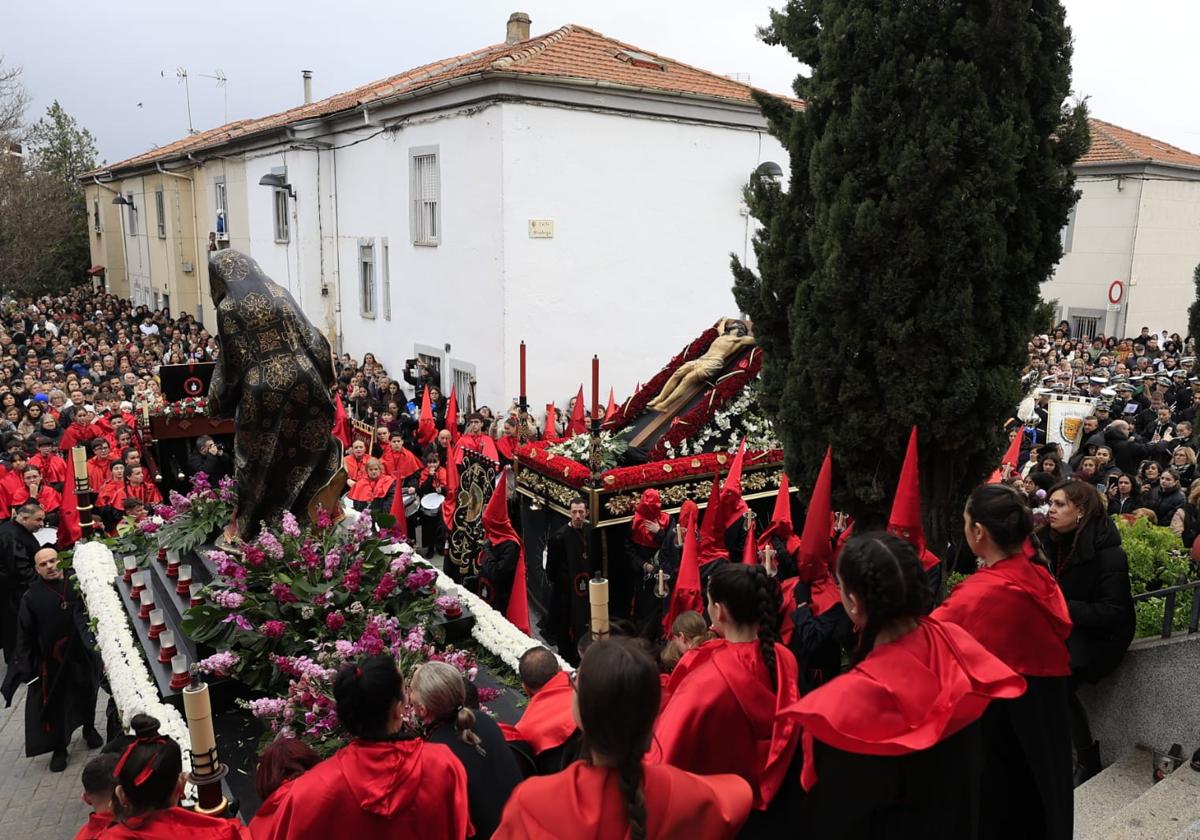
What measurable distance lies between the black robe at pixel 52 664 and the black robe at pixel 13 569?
987 mm

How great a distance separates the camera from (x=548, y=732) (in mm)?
3357

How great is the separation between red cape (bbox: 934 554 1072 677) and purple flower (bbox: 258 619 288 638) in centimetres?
371

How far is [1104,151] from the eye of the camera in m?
22.6

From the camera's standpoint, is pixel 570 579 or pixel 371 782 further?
pixel 570 579

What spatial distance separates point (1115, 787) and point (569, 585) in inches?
166

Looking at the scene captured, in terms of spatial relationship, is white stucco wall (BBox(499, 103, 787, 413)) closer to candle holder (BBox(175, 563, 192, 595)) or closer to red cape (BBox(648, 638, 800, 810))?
candle holder (BBox(175, 563, 192, 595))

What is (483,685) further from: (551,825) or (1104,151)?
(1104,151)

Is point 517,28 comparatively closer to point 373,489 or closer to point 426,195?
point 426,195

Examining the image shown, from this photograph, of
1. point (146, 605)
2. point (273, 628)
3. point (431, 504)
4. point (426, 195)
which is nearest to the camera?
point (273, 628)

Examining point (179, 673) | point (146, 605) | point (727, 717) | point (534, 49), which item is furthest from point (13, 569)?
point (534, 49)

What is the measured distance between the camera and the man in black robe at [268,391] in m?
6.09

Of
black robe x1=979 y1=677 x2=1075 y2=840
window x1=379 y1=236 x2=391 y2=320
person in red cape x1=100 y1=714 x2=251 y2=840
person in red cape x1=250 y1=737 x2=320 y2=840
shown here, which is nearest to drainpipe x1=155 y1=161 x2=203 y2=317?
window x1=379 y1=236 x2=391 y2=320

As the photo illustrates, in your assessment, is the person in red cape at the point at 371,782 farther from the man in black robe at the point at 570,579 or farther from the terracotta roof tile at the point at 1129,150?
the terracotta roof tile at the point at 1129,150

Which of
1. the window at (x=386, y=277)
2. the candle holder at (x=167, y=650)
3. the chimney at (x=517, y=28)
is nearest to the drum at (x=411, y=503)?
the candle holder at (x=167, y=650)
